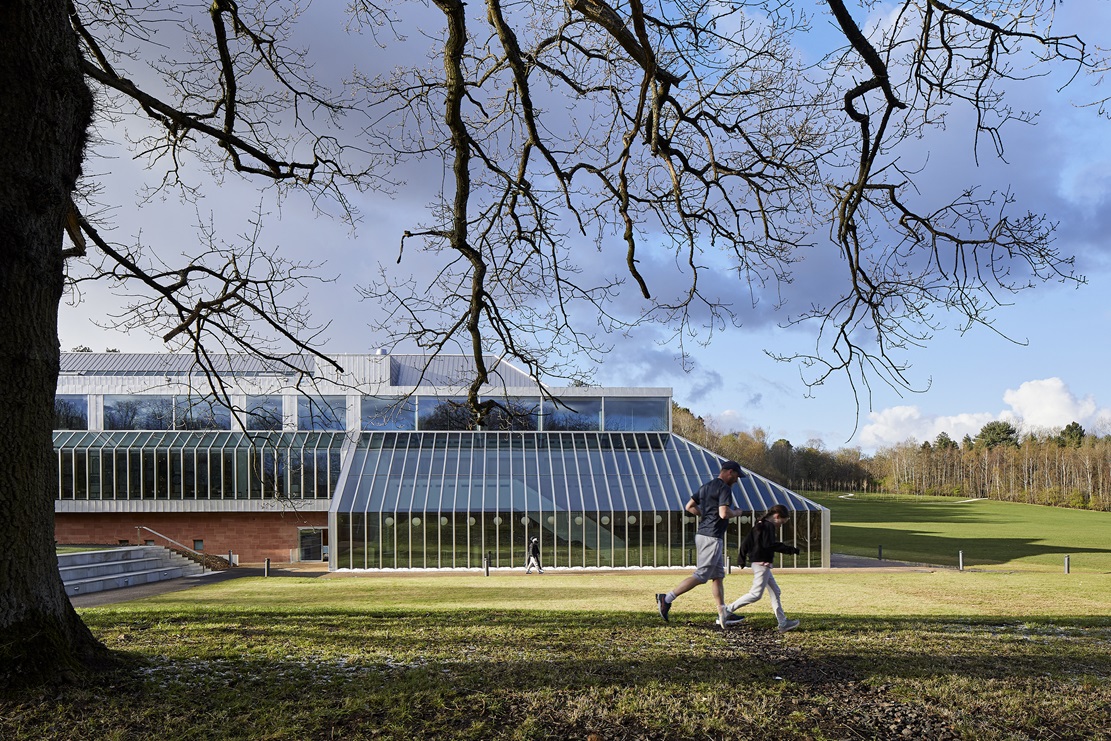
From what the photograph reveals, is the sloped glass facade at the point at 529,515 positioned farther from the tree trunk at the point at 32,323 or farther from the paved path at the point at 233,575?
the tree trunk at the point at 32,323

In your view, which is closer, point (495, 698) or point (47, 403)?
point (495, 698)

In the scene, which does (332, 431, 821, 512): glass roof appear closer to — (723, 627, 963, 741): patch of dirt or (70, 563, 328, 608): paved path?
(70, 563, 328, 608): paved path

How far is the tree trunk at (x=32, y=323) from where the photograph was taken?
15.3 ft

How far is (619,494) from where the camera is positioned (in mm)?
26828

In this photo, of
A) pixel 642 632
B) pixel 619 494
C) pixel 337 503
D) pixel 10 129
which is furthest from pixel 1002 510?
pixel 10 129

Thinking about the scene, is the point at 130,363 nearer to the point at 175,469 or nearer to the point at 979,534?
the point at 175,469

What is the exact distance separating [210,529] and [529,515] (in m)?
14.0

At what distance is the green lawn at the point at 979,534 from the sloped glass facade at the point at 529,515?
9.83 meters

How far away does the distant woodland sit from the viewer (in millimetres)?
82312

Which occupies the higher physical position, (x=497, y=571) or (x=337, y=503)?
(x=337, y=503)

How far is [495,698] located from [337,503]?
74.3 feet

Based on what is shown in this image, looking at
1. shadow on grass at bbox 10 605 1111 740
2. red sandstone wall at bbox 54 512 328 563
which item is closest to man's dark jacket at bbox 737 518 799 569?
shadow on grass at bbox 10 605 1111 740

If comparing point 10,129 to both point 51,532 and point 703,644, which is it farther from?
point 703,644

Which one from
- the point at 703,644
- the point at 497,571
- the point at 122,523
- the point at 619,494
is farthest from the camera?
the point at 122,523
